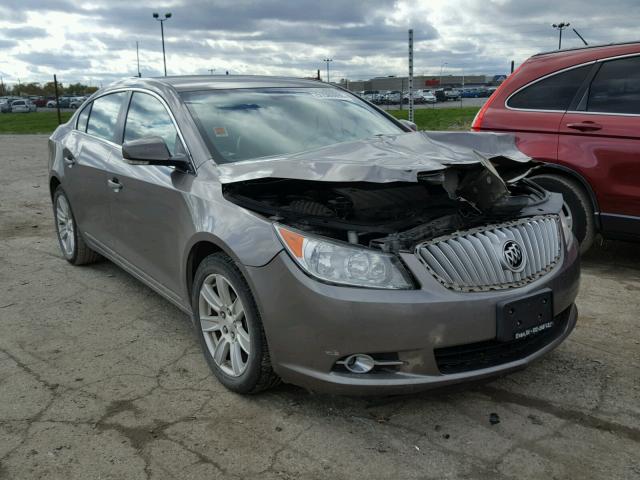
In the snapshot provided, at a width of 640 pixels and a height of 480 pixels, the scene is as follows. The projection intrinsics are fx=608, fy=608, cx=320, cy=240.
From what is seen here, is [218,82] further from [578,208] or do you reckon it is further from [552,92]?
[578,208]

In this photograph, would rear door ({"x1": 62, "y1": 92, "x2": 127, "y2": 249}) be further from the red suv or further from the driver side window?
the red suv

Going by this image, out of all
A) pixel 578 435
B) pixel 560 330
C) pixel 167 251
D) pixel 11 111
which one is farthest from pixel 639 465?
pixel 11 111

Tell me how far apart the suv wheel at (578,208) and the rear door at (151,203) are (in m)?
3.26

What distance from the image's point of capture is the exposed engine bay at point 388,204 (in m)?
2.83

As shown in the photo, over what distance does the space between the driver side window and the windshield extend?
0.59 feet

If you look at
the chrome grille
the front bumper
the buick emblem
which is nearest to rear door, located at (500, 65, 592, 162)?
the chrome grille

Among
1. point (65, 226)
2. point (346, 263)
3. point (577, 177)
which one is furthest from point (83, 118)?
point (577, 177)

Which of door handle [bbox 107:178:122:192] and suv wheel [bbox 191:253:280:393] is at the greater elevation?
door handle [bbox 107:178:122:192]

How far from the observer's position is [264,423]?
2.86 m

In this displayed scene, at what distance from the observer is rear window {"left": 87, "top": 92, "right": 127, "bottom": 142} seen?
454 cm

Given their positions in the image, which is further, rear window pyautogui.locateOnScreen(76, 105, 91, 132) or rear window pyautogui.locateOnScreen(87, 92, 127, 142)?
rear window pyautogui.locateOnScreen(76, 105, 91, 132)

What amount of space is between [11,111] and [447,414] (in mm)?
69851

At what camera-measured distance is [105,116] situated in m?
4.77

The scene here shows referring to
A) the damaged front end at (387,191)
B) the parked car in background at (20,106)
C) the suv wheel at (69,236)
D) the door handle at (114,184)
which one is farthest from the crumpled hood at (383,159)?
the parked car in background at (20,106)
